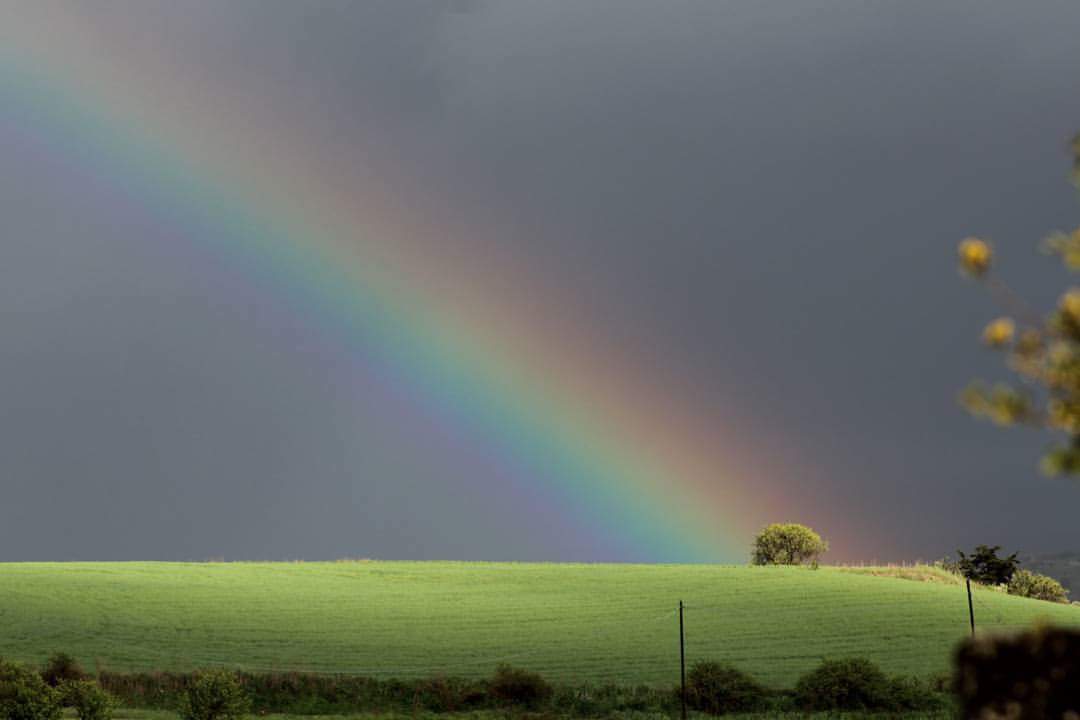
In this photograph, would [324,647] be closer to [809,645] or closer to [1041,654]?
[809,645]

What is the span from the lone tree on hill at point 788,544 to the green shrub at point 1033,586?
19.0 m

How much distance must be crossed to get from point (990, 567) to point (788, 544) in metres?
20.5

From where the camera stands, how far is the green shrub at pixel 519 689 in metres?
43.2

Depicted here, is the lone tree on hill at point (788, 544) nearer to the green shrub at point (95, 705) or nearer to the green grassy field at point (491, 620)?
the green grassy field at point (491, 620)

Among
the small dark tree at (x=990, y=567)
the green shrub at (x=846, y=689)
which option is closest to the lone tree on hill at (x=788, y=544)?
the small dark tree at (x=990, y=567)

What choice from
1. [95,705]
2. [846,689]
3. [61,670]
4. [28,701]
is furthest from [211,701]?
[846,689]

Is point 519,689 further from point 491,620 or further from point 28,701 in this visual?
point 491,620

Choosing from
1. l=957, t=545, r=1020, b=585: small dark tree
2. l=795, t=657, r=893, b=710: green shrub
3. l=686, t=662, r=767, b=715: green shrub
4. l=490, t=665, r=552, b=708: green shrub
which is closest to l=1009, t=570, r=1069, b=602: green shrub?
l=957, t=545, r=1020, b=585: small dark tree

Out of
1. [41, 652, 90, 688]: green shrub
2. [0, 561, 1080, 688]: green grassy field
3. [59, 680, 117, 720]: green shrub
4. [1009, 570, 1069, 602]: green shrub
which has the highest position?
[1009, 570, 1069, 602]: green shrub

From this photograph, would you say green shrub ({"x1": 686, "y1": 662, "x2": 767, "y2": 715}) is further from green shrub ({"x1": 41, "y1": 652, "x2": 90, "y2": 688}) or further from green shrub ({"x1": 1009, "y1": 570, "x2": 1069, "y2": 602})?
green shrub ({"x1": 1009, "y1": 570, "x2": 1069, "y2": 602})

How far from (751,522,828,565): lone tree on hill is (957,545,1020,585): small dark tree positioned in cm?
1543

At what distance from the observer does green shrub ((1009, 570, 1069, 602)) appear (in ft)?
370

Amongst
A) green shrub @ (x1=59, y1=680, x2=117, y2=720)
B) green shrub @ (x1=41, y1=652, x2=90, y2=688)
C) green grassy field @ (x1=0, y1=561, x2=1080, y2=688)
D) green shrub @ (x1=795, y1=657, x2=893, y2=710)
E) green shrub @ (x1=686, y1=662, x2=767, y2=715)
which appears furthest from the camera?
green grassy field @ (x1=0, y1=561, x2=1080, y2=688)

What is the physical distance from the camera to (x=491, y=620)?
64125 mm
